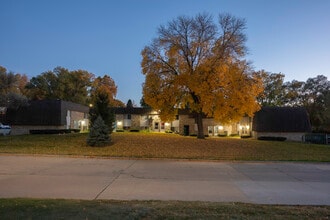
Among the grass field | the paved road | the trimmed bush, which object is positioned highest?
Result: the trimmed bush

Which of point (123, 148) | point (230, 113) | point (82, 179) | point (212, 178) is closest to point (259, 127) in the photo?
point (230, 113)

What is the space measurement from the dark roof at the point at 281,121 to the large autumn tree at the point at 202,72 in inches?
495

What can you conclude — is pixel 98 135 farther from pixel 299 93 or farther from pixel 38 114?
pixel 299 93

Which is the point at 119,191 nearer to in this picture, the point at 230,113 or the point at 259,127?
the point at 230,113

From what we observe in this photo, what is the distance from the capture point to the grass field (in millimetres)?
5871

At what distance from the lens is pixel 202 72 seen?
A: 95.5 feet

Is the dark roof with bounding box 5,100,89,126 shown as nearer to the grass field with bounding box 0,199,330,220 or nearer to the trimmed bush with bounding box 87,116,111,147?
the trimmed bush with bounding box 87,116,111,147

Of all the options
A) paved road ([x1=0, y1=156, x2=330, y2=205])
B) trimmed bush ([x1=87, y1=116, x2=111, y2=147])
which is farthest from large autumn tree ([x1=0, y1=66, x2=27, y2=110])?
paved road ([x1=0, y1=156, x2=330, y2=205])

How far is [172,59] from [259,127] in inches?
718

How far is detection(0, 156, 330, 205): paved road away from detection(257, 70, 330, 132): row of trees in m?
50.0

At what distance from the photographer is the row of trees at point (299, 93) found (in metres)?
60.4

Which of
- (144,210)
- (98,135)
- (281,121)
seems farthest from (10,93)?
(281,121)

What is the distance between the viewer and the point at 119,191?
30.3 feet

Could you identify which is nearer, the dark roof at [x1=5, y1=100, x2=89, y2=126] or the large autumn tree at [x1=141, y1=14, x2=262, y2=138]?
the large autumn tree at [x1=141, y1=14, x2=262, y2=138]
